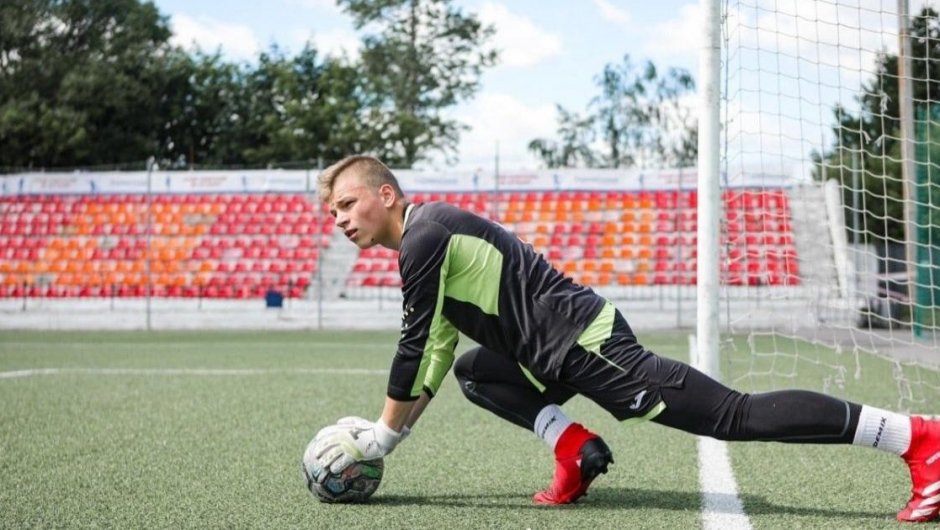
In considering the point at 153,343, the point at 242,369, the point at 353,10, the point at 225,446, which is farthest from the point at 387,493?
the point at 353,10

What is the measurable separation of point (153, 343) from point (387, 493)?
1148 centimetres

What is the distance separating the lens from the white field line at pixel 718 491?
147 inches

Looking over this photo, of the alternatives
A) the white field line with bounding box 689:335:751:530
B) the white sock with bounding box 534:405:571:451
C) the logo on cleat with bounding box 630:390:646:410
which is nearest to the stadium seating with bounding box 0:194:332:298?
the white field line with bounding box 689:335:751:530

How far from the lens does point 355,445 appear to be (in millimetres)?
4043

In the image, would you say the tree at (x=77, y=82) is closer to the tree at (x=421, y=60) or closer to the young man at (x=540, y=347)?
the tree at (x=421, y=60)

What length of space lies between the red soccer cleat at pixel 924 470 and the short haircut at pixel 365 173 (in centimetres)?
194

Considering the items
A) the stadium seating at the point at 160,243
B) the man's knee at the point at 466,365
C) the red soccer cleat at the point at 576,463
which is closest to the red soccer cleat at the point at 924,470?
the red soccer cleat at the point at 576,463

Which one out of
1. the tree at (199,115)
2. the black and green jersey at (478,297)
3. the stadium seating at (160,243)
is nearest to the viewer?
the black and green jersey at (478,297)

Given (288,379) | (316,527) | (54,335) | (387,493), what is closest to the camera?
(316,527)

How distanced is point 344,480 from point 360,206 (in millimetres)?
1039

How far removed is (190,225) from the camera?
79.1 ft

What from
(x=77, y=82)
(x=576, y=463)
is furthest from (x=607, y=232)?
(x=77, y=82)

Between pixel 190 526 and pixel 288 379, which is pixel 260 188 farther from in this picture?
pixel 190 526

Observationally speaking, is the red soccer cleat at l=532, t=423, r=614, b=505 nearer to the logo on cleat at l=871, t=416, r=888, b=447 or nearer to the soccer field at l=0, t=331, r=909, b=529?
the soccer field at l=0, t=331, r=909, b=529
